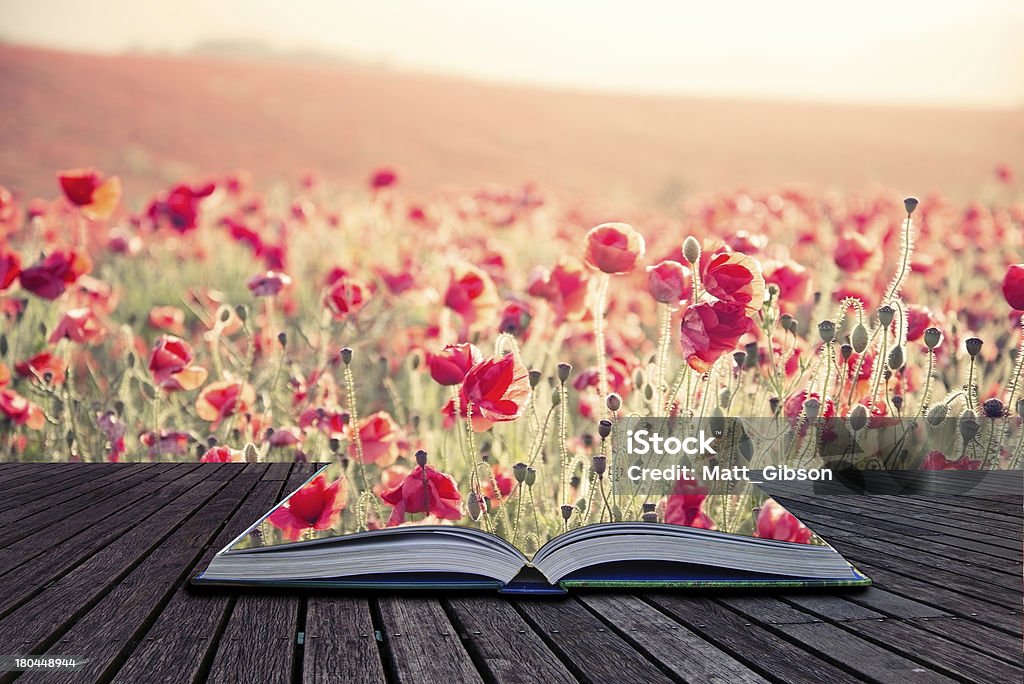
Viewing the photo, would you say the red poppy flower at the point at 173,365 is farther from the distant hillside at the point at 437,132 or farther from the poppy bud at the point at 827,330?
the distant hillside at the point at 437,132

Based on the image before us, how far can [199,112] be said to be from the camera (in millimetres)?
7566

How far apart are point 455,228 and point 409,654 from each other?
2.71 m

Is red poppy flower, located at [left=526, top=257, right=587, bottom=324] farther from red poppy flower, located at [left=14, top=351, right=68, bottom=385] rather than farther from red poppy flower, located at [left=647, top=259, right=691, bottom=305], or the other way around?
red poppy flower, located at [left=14, top=351, right=68, bottom=385]

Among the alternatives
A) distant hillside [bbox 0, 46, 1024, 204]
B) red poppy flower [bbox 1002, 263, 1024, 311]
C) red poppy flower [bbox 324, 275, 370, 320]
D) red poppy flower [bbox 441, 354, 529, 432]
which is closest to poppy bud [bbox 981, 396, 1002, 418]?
red poppy flower [bbox 1002, 263, 1024, 311]

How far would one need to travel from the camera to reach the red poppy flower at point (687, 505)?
4.47 ft

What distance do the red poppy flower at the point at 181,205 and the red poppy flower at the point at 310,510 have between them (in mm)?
1383

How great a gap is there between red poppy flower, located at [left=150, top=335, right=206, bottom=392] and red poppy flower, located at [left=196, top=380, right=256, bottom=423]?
56 millimetres

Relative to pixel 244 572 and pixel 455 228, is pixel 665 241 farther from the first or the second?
pixel 244 572

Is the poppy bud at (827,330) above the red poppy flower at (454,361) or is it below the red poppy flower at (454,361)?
above

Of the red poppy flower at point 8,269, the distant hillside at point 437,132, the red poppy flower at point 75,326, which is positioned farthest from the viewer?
the distant hillside at point 437,132

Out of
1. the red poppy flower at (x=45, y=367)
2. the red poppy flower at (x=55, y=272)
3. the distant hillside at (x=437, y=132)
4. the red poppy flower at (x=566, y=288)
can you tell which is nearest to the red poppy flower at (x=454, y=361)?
the red poppy flower at (x=566, y=288)

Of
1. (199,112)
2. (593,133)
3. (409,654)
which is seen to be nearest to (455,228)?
(409,654)

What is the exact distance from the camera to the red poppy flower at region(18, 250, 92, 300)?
2.00 metres

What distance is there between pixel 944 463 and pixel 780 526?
49 centimetres
